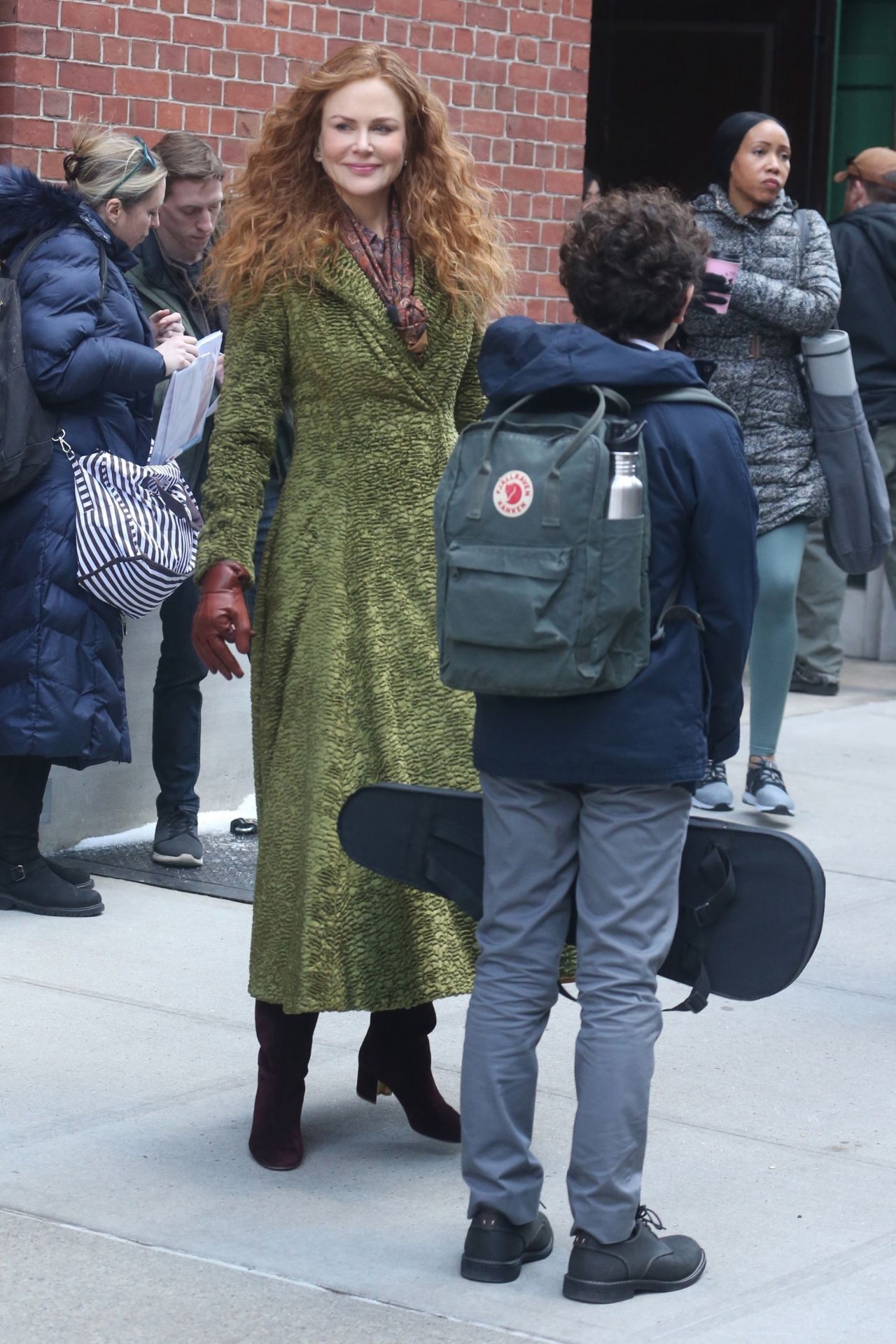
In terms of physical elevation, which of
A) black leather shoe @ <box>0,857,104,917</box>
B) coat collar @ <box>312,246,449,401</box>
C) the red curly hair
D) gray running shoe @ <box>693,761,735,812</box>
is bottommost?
black leather shoe @ <box>0,857,104,917</box>

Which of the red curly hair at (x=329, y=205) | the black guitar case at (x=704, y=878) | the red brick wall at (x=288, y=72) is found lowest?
the black guitar case at (x=704, y=878)

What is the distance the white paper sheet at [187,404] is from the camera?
5.51 meters

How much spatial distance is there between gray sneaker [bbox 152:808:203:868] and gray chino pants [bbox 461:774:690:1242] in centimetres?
279

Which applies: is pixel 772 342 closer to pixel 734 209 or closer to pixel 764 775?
pixel 734 209

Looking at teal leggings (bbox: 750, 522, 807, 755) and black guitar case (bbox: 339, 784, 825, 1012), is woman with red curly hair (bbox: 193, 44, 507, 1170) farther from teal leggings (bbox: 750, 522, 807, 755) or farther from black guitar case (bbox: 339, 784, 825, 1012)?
teal leggings (bbox: 750, 522, 807, 755)

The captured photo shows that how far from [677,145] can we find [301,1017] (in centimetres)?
877

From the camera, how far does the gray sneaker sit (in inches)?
237

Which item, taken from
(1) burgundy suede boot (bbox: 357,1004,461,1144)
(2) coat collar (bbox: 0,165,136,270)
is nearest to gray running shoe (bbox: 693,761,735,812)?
(2) coat collar (bbox: 0,165,136,270)

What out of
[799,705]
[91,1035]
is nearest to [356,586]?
[91,1035]

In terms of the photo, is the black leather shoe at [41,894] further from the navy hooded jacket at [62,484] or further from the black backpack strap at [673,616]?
the black backpack strap at [673,616]

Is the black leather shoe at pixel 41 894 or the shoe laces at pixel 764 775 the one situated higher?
the shoe laces at pixel 764 775

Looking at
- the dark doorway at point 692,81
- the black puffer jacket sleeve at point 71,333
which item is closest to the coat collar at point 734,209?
the black puffer jacket sleeve at point 71,333

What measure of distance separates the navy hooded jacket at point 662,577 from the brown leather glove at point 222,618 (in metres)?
0.61

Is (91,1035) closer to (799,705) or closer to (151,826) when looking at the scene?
(151,826)
